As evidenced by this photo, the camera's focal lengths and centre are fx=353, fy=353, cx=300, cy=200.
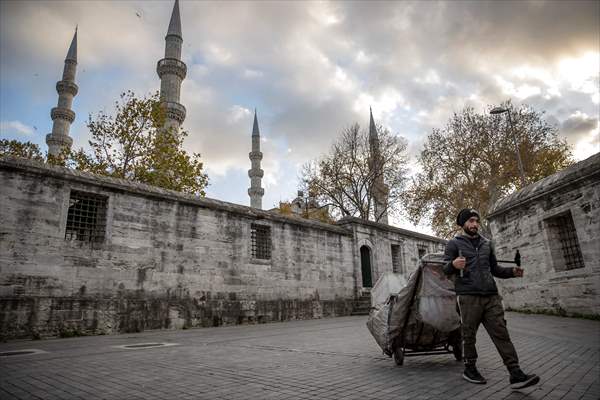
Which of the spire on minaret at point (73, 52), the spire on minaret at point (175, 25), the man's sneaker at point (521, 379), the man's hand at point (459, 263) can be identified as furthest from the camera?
the spire on minaret at point (73, 52)

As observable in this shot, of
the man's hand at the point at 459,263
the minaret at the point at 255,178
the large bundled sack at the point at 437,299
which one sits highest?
the minaret at the point at 255,178

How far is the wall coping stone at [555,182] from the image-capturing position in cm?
940

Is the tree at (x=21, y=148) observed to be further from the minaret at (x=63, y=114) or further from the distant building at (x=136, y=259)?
the distant building at (x=136, y=259)

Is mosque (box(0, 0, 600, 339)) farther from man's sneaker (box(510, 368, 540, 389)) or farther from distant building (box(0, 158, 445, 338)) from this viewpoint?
man's sneaker (box(510, 368, 540, 389))

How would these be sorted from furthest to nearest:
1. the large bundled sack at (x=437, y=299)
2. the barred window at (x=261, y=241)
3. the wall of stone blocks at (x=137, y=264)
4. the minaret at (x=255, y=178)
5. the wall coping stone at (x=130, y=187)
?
the minaret at (x=255, y=178)
the barred window at (x=261, y=241)
the wall coping stone at (x=130, y=187)
the wall of stone blocks at (x=137, y=264)
the large bundled sack at (x=437, y=299)

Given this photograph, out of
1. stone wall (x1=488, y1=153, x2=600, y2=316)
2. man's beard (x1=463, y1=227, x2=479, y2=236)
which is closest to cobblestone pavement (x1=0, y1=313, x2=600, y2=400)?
man's beard (x1=463, y1=227, x2=479, y2=236)

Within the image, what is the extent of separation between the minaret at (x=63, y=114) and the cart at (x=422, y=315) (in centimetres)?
3893

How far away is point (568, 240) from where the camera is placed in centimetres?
1069

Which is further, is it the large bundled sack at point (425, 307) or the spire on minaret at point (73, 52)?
the spire on minaret at point (73, 52)

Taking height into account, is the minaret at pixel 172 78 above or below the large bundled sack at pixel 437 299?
above

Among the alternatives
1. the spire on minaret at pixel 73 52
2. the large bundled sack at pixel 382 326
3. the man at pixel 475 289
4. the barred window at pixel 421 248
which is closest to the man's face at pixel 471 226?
the man at pixel 475 289

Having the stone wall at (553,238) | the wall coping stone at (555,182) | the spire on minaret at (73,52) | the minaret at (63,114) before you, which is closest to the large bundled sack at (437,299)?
the stone wall at (553,238)

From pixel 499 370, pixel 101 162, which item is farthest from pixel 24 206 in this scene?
pixel 101 162

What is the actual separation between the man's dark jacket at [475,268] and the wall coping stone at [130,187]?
30.1ft
